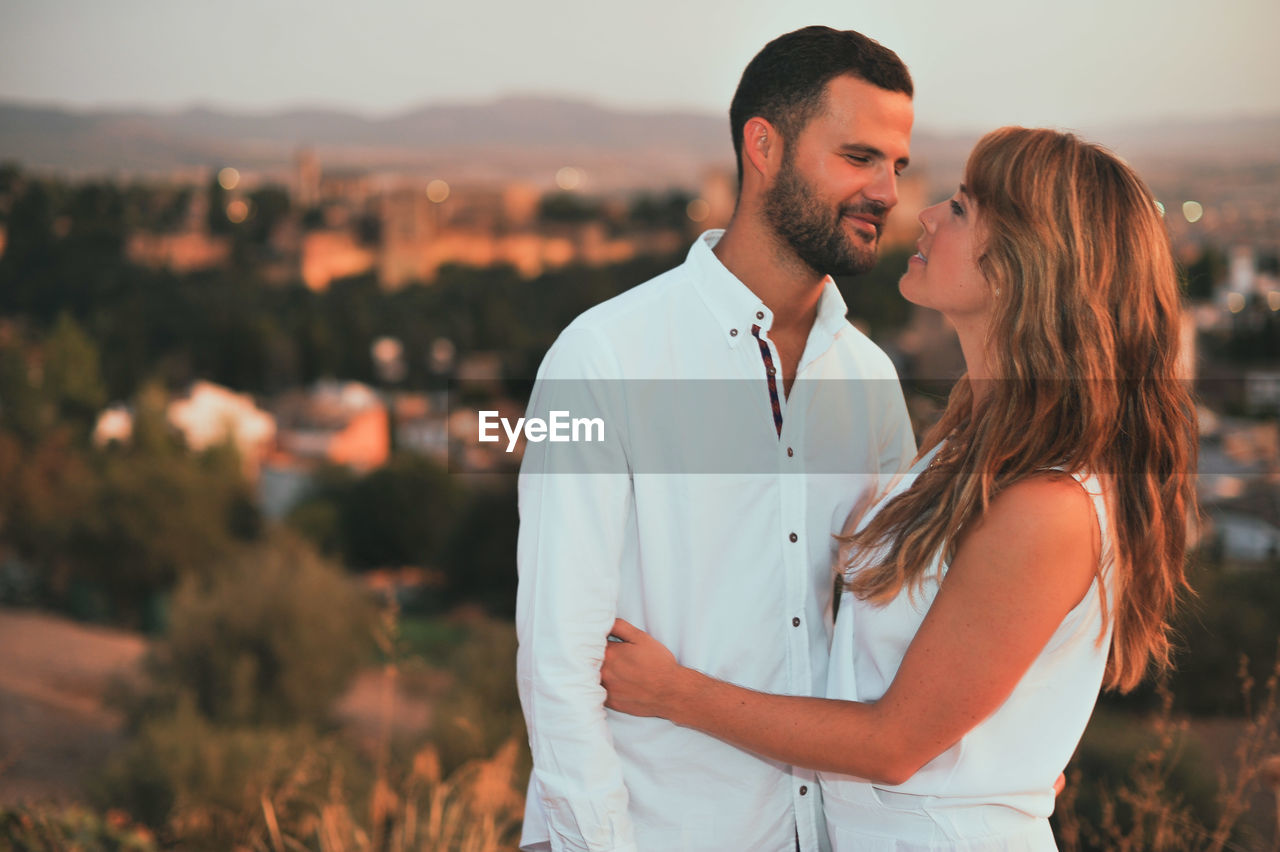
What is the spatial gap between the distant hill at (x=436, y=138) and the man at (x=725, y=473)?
35104mm

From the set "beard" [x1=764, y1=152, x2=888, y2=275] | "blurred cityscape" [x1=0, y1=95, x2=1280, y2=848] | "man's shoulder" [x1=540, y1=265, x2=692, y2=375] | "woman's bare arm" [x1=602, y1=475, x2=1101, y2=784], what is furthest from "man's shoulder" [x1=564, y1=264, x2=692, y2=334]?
"blurred cityscape" [x1=0, y1=95, x2=1280, y2=848]

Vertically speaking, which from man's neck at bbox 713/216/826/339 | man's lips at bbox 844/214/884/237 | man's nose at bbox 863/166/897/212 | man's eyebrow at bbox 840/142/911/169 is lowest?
man's neck at bbox 713/216/826/339

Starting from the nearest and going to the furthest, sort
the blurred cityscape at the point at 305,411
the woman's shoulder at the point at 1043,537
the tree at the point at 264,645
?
the woman's shoulder at the point at 1043,537, the tree at the point at 264,645, the blurred cityscape at the point at 305,411

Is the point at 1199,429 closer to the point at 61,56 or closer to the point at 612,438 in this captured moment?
the point at 612,438

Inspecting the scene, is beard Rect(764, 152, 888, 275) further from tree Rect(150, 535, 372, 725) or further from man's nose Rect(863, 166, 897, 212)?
tree Rect(150, 535, 372, 725)

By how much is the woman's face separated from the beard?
0.57 ft

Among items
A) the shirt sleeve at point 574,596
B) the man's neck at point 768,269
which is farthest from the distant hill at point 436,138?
the shirt sleeve at point 574,596

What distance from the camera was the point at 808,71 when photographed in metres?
1.46

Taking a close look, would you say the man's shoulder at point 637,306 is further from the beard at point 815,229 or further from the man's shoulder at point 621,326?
the beard at point 815,229

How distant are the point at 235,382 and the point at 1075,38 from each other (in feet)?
101

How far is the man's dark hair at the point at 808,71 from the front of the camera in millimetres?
1459

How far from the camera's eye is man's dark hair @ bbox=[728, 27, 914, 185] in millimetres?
1459

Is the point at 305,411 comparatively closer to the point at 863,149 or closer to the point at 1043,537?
the point at 863,149

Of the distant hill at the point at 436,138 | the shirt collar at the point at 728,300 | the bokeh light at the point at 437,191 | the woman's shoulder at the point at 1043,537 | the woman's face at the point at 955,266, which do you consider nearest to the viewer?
the woman's shoulder at the point at 1043,537
